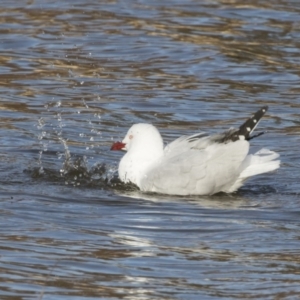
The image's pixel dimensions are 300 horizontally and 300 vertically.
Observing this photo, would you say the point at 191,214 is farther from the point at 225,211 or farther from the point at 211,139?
the point at 211,139

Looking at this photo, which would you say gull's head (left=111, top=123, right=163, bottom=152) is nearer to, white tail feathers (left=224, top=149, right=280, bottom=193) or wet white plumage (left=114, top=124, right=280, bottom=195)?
wet white plumage (left=114, top=124, right=280, bottom=195)

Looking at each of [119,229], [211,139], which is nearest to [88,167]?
[211,139]

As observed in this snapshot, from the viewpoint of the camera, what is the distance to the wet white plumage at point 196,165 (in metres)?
8.58

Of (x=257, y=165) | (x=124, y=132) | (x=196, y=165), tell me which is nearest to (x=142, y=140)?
(x=196, y=165)

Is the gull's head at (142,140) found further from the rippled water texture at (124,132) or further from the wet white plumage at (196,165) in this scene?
the rippled water texture at (124,132)

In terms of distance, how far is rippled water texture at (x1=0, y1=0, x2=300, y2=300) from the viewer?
6211 mm

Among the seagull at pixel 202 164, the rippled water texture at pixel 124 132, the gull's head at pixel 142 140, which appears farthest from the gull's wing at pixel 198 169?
the gull's head at pixel 142 140

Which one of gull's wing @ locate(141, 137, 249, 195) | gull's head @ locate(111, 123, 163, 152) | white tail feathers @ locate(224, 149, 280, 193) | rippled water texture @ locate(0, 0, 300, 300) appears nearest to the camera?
rippled water texture @ locate(0, 0, 300, 300)

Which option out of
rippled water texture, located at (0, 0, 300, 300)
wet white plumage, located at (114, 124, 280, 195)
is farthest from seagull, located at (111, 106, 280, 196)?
rippled water texture, located at (0, 0, 300, 300)

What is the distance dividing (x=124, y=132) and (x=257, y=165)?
2.53 m

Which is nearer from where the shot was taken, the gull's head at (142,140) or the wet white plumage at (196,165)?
the wet white plumage at (196,165)

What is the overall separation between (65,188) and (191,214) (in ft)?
4.21

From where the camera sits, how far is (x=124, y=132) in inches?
434

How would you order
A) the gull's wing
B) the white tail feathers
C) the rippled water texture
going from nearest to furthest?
the rippled water texture, the gull's wing, the white tail feathers
